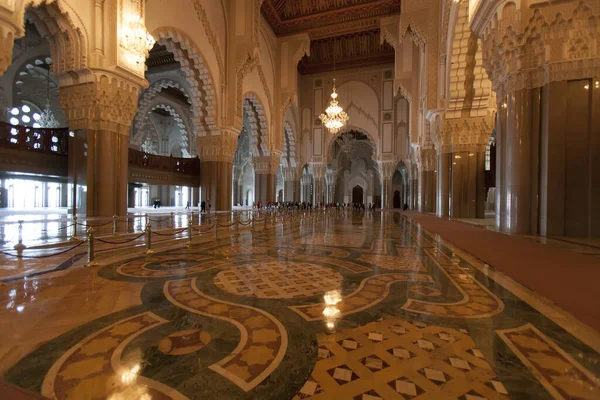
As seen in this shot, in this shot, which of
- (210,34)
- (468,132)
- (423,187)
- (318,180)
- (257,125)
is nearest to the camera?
(468,132)

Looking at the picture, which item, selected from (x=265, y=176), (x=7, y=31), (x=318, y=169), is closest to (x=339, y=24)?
(x=318, y=169)

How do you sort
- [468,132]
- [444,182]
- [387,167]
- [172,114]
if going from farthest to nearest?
[387,167], [172,114], [444,182], [468,132]

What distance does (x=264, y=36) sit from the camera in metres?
16.1

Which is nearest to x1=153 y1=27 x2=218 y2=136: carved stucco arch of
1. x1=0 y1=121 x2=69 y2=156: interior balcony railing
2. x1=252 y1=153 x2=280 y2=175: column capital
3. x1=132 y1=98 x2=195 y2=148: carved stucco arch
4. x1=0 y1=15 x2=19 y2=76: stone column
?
x1=0 y1=121 x2=69 y2=156: interior balcony railing

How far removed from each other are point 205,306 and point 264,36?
17.1 meters

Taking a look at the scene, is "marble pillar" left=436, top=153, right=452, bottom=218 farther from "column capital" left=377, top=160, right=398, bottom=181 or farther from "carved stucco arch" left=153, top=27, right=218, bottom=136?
"column capital" left=377, top=160, right=398, bottom=181

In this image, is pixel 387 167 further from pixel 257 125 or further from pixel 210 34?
pixel 210 34

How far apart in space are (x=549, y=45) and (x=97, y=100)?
933 centimetres

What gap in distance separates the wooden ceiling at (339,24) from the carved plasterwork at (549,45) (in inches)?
490

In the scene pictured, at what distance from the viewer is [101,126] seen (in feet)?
24.4

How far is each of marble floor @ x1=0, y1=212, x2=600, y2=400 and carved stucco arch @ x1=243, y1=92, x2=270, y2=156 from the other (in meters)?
14.2

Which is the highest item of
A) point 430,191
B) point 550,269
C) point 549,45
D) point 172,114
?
point 172,114

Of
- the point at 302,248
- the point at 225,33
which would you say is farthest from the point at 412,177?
the point at 302,248

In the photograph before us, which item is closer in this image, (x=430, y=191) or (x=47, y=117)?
(x=47, y=117)
